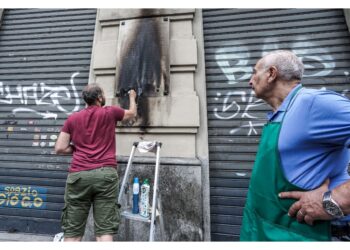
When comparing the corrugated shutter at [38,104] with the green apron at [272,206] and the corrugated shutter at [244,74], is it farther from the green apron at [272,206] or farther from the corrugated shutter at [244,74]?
the green apron at [272,206]

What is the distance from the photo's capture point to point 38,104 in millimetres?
3701

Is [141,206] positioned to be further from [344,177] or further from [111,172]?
[344,177]

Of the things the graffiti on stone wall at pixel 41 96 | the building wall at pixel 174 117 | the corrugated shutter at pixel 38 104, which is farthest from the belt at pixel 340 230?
the graffiti on stone wall at pixel 41 96

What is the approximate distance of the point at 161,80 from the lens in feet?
10.3

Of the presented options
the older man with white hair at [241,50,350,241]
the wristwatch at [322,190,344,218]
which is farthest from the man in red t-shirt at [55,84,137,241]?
the wristwatch at [322,190,344,218]

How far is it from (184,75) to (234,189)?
1814 millimetres

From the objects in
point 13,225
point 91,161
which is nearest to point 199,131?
point 91,161

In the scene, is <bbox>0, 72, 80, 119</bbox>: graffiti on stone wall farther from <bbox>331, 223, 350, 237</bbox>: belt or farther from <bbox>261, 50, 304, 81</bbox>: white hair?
<bbox>331, 223, 350, 237</bbox>: belt

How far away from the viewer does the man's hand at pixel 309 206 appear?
41.7 inches

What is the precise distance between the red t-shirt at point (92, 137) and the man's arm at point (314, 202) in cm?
177

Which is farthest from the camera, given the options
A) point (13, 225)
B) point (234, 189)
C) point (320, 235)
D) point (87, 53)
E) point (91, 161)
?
Answer: point (87, 53)

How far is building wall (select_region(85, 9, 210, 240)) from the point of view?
2.85 metres

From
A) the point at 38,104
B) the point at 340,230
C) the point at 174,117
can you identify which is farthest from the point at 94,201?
the point at 38,104

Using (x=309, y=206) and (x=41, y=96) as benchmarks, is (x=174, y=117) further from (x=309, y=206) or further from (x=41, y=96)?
(x=41, y=96)
